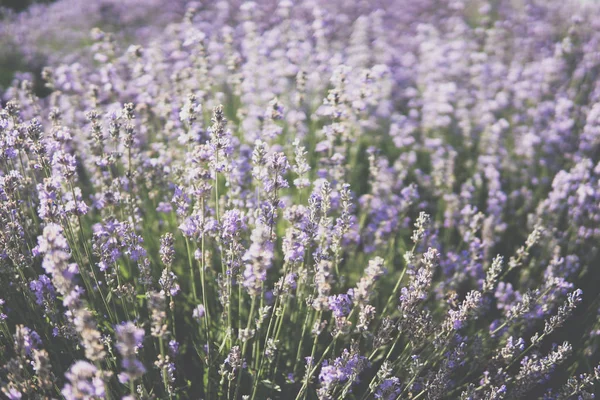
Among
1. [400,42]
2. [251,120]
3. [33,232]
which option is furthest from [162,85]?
[400,42]

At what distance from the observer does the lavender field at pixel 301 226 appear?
239 cm

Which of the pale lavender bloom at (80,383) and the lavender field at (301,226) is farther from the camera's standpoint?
the lavender field at (301,226)

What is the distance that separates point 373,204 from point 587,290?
1.99m

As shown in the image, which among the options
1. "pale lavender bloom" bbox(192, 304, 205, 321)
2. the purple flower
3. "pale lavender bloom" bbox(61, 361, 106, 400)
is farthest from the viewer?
"pale lavender bloom" bbox(192, 304, 205, 321)

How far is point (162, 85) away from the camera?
4.88m

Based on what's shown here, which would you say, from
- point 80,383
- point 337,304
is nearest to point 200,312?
point 337,304

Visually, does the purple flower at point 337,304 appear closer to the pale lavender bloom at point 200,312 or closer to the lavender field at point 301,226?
the lavender field at point 301,226

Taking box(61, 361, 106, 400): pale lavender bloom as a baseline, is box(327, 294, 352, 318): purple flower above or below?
below

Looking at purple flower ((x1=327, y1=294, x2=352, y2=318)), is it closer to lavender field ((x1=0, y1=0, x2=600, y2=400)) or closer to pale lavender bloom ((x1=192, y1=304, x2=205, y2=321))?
lavender field ((x1=0, y1=0, x2=600, y2=400))

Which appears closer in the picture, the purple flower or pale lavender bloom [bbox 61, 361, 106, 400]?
pale lavender bloom [bbox 61, 361, 106, 400]

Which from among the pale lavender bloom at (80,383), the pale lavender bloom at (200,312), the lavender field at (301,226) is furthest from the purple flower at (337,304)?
the pale lavender bloom at (80,383)

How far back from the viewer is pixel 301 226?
2.40 metres

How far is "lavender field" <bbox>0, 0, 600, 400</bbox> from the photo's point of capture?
2395mm

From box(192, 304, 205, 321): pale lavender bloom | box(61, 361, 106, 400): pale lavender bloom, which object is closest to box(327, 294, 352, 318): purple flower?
box(192, 304, 205, 321): pale lavender bloom
